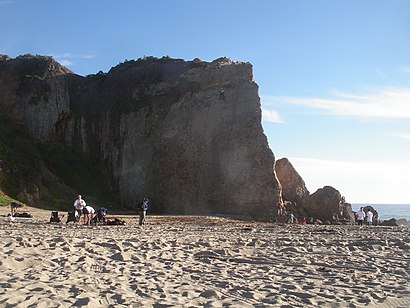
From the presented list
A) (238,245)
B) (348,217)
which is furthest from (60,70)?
(238,245)

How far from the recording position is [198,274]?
735 cm

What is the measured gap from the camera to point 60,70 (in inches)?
1587

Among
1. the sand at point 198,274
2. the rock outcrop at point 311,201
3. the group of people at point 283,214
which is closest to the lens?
the sand at point 198,274

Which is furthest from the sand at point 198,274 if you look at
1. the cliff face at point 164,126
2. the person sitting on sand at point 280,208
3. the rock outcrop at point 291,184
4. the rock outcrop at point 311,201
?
the rock outcrop at point 291,184

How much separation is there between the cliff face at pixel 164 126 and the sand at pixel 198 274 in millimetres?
18819

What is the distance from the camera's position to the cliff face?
29.9 meters

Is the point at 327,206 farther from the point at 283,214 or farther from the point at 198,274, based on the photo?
the point at 198,274

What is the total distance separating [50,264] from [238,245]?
4.79m

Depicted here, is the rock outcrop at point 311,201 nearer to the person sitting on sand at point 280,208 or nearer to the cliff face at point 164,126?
the person sitting on sand at point 280,208

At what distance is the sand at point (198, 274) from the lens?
559 cm

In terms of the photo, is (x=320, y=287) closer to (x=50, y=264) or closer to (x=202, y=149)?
(x=50, y=264)

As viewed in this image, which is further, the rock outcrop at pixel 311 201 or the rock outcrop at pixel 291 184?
the rock outcrop at pixel 291 184

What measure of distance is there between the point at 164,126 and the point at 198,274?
25831mm

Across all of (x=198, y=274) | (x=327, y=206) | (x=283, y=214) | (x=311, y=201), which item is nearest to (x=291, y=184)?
(x=311, y=201)
